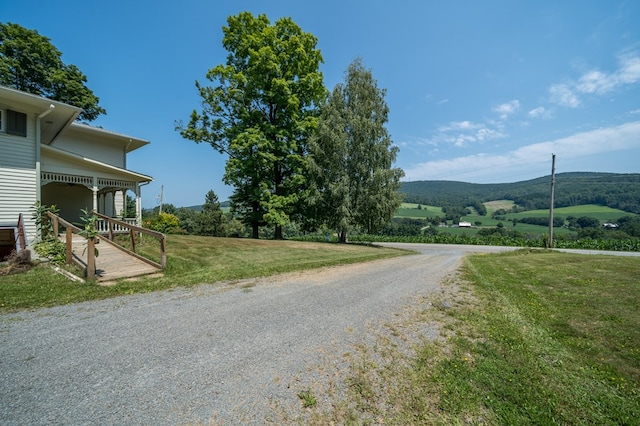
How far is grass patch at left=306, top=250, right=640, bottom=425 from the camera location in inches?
105

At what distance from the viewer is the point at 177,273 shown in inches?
325

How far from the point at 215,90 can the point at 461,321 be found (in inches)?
845

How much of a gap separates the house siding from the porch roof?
725 mm

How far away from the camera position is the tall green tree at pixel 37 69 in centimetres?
2020

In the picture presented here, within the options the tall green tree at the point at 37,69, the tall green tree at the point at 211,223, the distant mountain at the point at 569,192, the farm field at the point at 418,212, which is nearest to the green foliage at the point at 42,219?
the tall green tree at the point at 37,69

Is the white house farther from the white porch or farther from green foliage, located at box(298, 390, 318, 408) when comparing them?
green foliage, located at box(298, 390, 318, 408)

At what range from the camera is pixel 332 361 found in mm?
3547

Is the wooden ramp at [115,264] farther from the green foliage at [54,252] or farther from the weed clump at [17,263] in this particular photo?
the weed clump at [17,263]

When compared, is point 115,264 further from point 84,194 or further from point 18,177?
point 84,194

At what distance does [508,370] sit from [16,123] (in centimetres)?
1640

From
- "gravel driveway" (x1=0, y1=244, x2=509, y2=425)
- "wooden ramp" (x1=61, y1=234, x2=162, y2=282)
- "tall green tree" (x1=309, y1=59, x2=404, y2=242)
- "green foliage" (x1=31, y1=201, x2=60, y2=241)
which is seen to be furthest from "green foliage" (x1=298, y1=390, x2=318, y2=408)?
"tall green tree" (x1=309, y1=59, x2=404, y2=242)

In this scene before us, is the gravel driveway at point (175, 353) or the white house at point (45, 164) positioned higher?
the white house at point (45, 164)

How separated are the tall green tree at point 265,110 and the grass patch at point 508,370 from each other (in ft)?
50.9

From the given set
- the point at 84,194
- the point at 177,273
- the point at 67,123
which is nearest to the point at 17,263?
the point at 177,273
